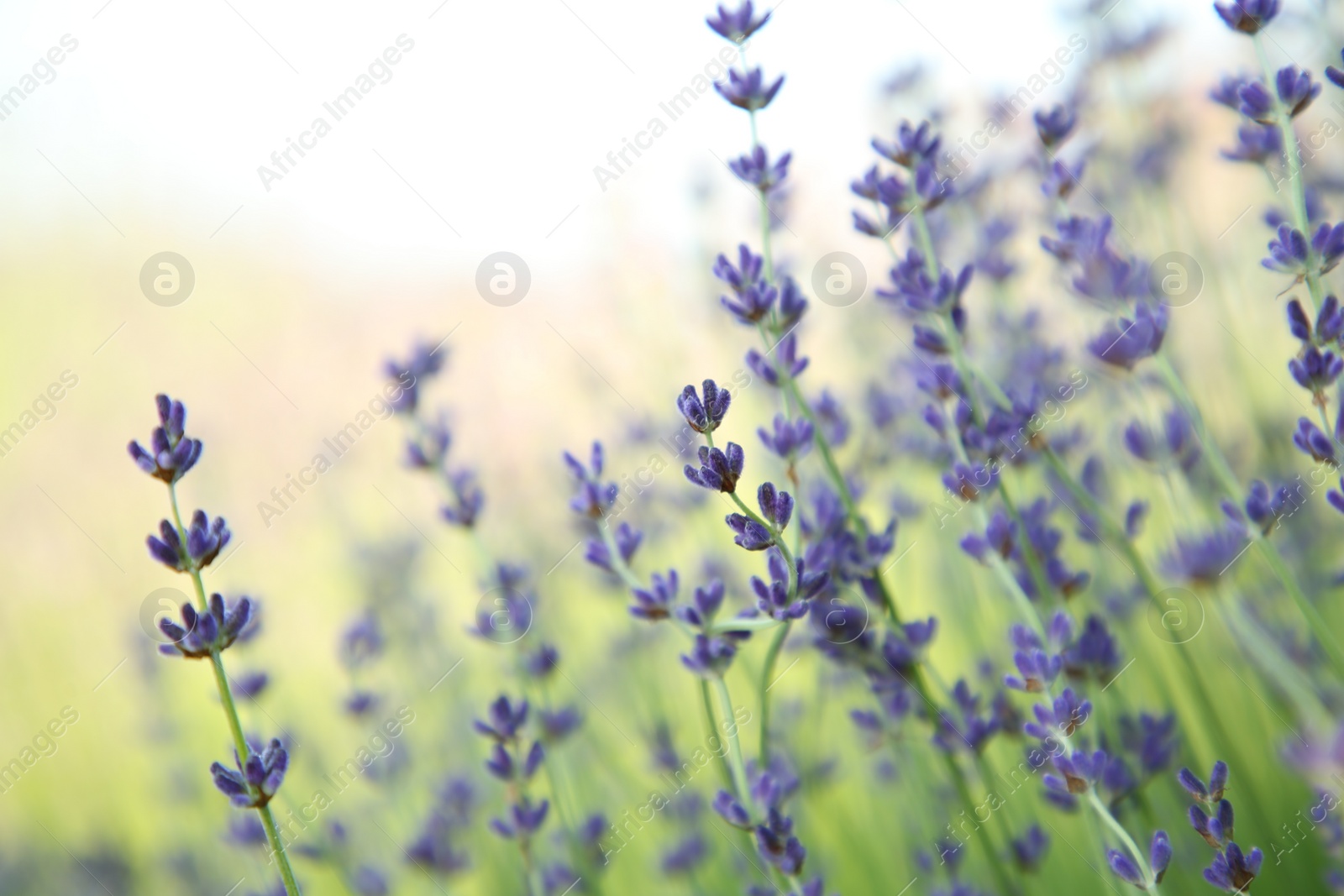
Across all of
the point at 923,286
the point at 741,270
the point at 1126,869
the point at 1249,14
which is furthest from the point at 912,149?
the point at 1126,869

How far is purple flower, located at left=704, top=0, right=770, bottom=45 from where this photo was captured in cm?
136

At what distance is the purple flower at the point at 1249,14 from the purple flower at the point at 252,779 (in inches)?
59.8

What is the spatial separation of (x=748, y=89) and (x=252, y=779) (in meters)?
1.15

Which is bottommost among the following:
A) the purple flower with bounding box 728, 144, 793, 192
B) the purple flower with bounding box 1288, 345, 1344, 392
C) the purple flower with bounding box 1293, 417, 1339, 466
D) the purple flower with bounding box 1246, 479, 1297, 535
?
the purple flower with bounding box 1246, 479, 1297, 535

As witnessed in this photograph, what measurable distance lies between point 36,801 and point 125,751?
32.7 inches

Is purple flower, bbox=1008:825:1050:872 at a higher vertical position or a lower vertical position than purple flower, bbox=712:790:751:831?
lower

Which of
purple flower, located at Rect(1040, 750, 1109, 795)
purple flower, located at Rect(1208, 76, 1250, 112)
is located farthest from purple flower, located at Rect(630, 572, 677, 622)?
purple flower, located at Rect(1208, 76, 1250, 112)

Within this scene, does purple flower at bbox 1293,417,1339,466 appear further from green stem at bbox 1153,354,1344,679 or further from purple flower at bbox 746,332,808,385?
purple flower at bbox 746,332,808,385

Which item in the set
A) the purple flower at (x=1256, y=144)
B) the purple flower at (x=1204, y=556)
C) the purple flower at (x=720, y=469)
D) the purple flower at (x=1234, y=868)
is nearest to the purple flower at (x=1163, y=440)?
the purple flower at (x=1204, y=556)

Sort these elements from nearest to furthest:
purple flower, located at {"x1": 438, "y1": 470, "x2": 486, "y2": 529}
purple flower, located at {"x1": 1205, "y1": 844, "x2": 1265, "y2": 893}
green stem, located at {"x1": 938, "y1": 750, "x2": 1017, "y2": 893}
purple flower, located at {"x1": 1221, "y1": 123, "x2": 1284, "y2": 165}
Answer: purple flower, located at {"x1": 1205, "y1": 844, "x2": 1265, "y2": 893}
green stem, located at {"x1": 938, "y1": 750, "x2": 1017, "y2": 893}
purple flower, located at {"x1": 1221, "y1": 123, "x2": 1284, "y2": 165}
purple flower, located at {"x1": 438, "y1": 470, "x2": 486, "y2": 529}

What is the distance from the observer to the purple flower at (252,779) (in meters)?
1.03

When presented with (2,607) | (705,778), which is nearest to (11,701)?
(2,607)

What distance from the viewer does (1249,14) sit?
1156 mm

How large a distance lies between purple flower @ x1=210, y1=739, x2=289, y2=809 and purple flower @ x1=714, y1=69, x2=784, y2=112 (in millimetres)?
1088
